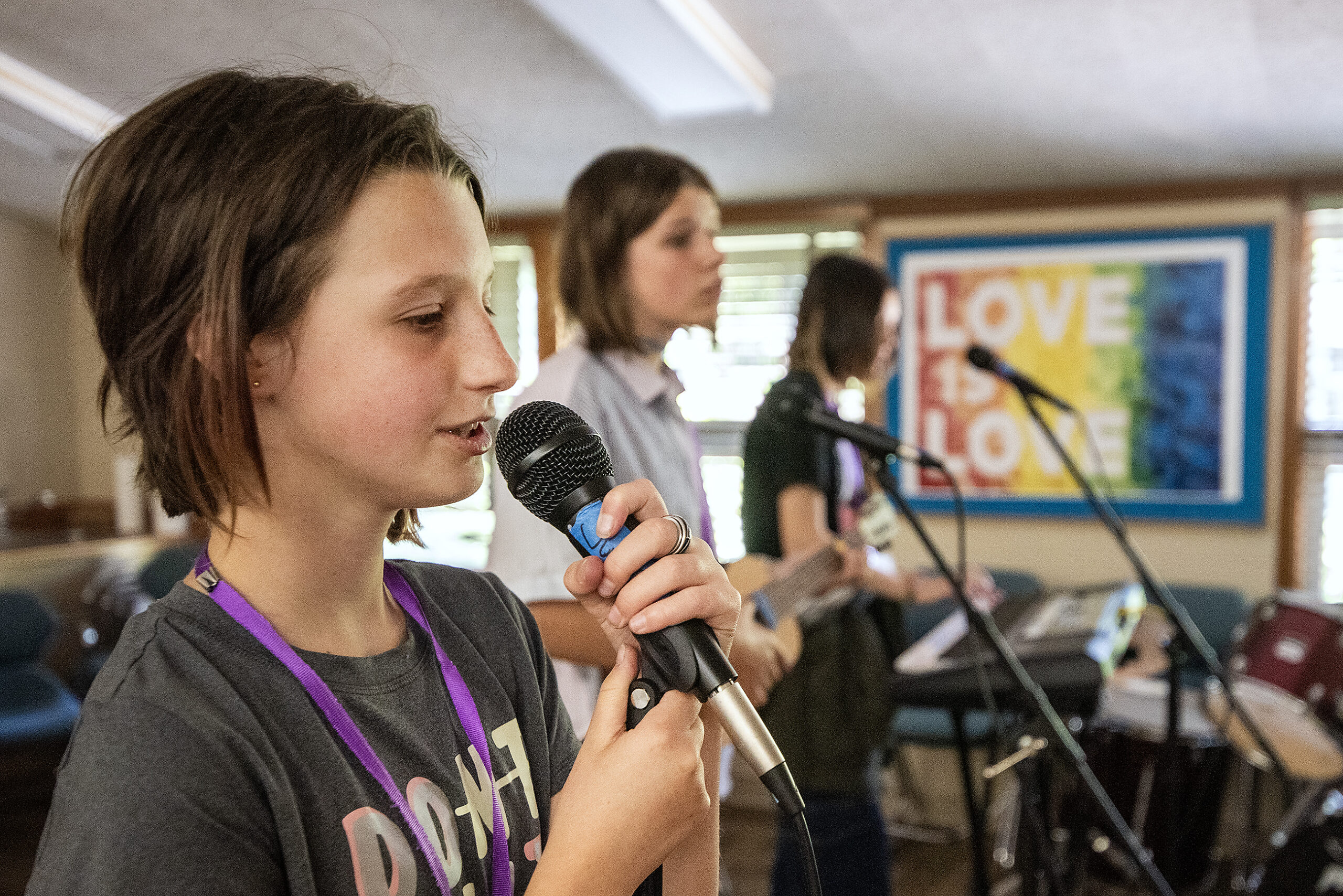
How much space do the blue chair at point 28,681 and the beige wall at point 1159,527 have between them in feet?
12.1

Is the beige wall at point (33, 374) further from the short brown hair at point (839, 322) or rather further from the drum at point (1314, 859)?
the drum at point (1314, 859)

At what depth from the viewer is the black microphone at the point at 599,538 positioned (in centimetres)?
67

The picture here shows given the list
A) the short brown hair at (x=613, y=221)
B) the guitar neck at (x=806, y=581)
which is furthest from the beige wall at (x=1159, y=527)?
the short brown hair at (x=613, y=221)

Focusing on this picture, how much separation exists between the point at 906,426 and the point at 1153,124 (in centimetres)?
161

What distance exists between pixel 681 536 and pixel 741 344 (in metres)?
4.19

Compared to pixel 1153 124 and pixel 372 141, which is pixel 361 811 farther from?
pixel 1153 124

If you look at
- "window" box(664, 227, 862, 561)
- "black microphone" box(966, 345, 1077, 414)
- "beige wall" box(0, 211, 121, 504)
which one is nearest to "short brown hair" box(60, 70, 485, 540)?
"black microphone" box(966, 345, 1077, 414)

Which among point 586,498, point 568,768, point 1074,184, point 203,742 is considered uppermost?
point 1074,184

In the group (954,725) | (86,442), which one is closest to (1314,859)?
(954,725)

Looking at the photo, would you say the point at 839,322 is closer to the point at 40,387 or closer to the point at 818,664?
the point at 818,664

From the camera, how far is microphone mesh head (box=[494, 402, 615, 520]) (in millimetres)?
738

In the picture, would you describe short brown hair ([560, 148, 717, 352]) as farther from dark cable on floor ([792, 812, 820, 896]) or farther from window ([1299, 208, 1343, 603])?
window ([1299, 208, 1343, 603])

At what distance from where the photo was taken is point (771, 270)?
15.8ft

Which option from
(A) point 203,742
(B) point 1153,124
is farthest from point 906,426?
(A) point 203,742
